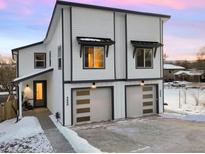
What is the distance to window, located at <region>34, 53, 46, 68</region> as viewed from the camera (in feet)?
65.5

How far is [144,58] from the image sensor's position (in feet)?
49.7

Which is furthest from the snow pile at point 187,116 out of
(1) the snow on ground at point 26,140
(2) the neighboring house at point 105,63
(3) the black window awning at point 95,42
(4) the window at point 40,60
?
(4) the window at point 40,60

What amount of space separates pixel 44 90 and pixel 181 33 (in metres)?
22.0

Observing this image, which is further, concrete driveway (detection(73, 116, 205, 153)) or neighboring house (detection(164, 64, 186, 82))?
neighboring house (detection(164, 64, 186, 82))

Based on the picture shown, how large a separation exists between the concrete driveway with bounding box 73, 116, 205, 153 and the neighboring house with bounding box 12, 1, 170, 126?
1.30 metres

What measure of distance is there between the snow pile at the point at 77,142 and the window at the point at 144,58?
6.35 meters

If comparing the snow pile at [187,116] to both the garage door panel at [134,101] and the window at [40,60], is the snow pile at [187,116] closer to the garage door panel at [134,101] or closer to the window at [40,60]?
the garage door panel at [134,101]

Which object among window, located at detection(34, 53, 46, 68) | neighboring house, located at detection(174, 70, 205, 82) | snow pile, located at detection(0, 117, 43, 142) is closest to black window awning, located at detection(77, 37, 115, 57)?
snow pile, located at detection(0, 117, 43, 142)

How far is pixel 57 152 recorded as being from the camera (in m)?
8.36

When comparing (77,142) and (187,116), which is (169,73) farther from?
(77,142)

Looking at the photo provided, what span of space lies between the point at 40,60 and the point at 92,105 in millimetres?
8677

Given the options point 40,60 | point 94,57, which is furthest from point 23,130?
point 40,60

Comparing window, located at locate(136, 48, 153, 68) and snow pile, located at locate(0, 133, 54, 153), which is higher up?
window, located at locate(136, 48, 153, 68)

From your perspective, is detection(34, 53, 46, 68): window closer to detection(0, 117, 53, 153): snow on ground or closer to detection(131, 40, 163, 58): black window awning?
detection(0, 117, 53, 153): snow on ground
